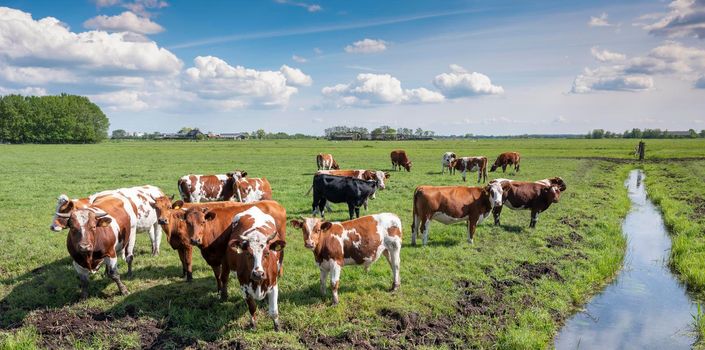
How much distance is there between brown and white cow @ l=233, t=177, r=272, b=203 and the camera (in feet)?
47.1

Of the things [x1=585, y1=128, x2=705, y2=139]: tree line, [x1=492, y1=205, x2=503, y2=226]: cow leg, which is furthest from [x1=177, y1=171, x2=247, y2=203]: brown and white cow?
[x1=585, y1=128, x2=705, y2=139]: tree line

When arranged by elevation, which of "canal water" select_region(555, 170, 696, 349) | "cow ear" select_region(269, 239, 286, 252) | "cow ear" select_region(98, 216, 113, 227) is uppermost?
"cow ear" select_region(98, 216, 113, 227)

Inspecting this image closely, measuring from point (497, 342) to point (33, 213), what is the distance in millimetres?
16250

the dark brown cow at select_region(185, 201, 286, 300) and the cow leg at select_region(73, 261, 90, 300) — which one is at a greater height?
the dark brown cow at select_region(185, 201, 286, 300)

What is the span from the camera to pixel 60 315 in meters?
7.03

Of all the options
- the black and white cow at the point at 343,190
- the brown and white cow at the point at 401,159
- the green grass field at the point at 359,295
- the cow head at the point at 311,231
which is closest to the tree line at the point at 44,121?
the brown and white cow at the point at 401,159

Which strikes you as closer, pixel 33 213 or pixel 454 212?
pixel 454 212

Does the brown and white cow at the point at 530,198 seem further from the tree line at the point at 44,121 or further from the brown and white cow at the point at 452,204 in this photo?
the tree line at the point at 44,121

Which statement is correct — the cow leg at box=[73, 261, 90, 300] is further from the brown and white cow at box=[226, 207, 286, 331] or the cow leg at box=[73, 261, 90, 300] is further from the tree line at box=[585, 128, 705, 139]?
the tree line at box=[585, 128, 705, 139]

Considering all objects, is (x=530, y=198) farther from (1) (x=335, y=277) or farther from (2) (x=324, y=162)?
(2) (x=324, y=162)

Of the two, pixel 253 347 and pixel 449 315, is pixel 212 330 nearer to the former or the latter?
pixel 253 347

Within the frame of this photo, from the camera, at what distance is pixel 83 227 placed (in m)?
7.12

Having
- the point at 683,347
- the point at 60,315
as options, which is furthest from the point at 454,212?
the point at 60,315

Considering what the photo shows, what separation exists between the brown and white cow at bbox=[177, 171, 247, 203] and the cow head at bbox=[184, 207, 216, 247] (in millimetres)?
6892
